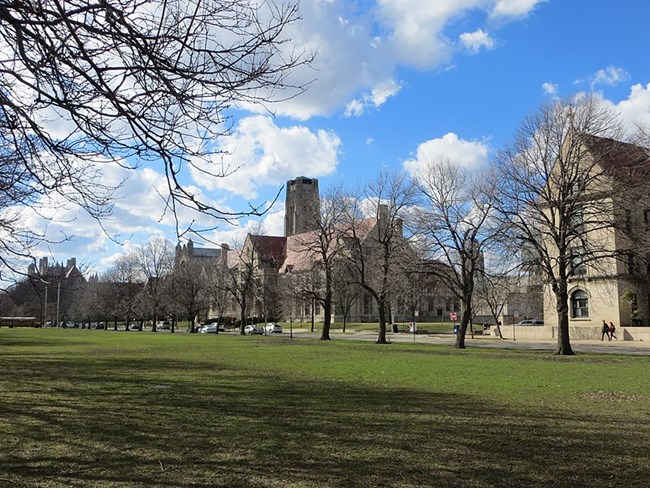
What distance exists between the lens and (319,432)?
8383 mm

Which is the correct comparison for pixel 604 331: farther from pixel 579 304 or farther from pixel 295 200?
pixel 295 200

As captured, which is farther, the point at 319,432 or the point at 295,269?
the point at 295,269

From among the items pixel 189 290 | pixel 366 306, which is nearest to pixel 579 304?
pixel 189 290

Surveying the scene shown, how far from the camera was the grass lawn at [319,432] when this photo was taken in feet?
20.0

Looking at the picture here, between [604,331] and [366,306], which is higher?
[366,306]

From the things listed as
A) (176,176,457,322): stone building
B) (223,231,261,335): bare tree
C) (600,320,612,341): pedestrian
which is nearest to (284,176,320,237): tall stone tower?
(176,176,457,322): stone building

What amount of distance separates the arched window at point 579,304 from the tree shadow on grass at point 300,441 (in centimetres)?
4534

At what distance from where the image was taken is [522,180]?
29703mm

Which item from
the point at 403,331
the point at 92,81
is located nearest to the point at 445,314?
the point at 403,331

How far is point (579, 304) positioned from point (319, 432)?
51322mm

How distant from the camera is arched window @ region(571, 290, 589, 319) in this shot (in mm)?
53000

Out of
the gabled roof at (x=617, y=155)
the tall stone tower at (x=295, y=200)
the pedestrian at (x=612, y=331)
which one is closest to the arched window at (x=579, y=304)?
the pedestrian at (x=612, y=331)

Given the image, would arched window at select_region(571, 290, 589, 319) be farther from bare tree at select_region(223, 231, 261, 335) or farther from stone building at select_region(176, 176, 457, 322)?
bare tree at select_region(223, 231, 261, 335)

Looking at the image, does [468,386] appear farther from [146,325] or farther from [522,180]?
[146,325]
